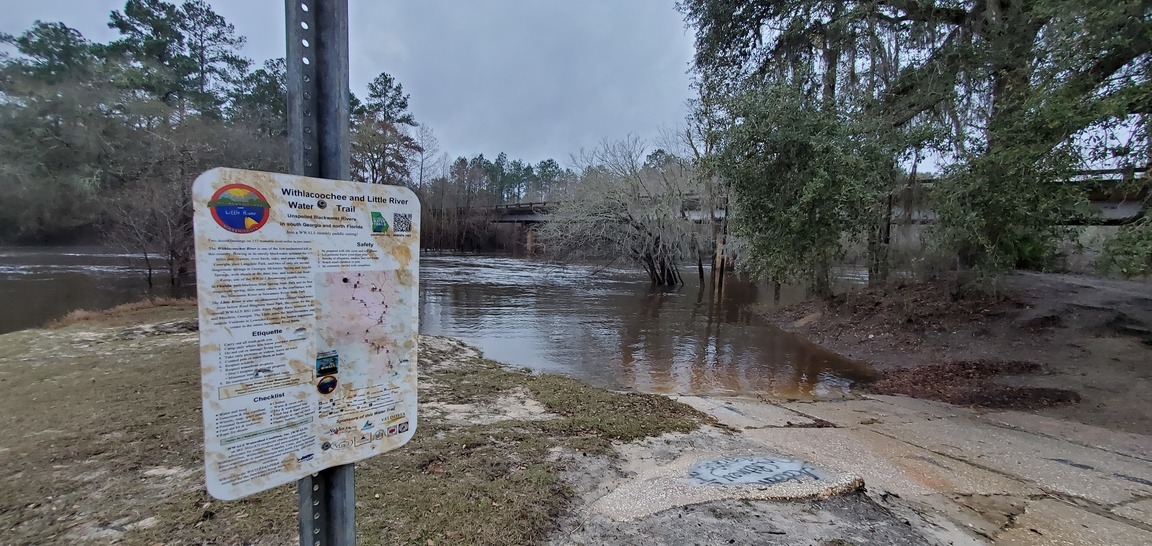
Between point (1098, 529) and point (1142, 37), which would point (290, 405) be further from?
point (1142, 37)

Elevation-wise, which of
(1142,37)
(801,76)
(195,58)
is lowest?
(1142,37)

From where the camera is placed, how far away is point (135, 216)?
18734 millimetres

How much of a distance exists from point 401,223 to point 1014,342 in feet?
44.6

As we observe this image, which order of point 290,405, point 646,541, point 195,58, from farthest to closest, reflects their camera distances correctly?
point 195,58 < point 646,541 < point 290,405

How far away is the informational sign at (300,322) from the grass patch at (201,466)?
1.32m

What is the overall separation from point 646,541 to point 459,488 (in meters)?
1.24

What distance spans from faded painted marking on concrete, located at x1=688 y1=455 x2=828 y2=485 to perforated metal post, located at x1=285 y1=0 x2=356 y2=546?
2.55 meters

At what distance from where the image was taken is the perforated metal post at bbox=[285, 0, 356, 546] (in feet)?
4.99

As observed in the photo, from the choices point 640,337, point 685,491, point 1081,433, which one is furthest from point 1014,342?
point 685,491

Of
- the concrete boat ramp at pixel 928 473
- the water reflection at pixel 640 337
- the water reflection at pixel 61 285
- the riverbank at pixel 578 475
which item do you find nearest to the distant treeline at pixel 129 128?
the water reflection at pixel 61 285

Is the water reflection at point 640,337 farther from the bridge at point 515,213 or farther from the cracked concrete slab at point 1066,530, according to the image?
the bridge at point 515,213

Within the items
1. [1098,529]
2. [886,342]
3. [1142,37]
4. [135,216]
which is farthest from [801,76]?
[135,216]

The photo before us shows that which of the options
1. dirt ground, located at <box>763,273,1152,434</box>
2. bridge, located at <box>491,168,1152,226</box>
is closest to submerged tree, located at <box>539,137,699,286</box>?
bridge, located at <box>491,168,1152,226</box>

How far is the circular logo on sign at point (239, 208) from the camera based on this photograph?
1.32 m
